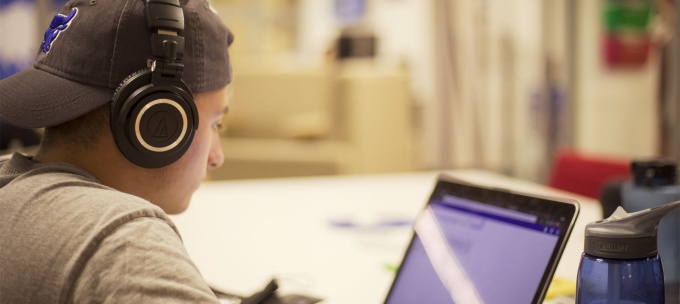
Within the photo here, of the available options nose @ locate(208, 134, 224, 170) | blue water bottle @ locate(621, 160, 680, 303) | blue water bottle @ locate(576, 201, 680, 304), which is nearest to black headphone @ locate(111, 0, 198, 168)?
nose @ locate(208, 134, 224, 170)

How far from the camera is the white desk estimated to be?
1381 mm

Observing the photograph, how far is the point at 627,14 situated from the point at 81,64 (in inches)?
186

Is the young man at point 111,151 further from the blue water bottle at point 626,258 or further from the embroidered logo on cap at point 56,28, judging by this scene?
the blue water bottle at point 626,258

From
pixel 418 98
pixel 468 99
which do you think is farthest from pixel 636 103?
pixel 418 98

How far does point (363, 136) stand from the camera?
183 inches

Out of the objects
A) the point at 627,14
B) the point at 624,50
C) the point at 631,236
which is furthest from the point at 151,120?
the point at 624,50

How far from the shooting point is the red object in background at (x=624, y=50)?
16.8ft

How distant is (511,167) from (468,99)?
0.64 m

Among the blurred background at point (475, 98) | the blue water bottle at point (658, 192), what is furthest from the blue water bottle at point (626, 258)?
the blurred background at point (475, 98)

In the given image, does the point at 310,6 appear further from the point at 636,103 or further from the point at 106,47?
the point at 106,47

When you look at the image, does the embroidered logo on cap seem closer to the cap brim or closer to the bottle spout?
the cap brim

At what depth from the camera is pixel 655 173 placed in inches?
47.6

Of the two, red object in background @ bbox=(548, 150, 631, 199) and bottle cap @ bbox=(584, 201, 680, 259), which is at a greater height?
bottle cap @ bbox=(584, 201, 680, 259)

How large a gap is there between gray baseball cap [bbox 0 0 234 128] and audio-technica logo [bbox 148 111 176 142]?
56mm
